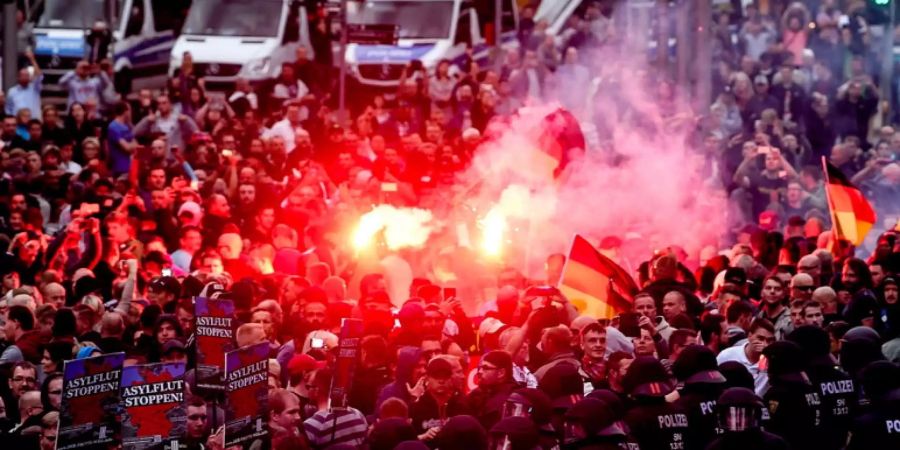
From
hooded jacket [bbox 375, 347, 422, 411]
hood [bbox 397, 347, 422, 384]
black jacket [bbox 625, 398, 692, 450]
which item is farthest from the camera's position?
hood [bbox 397, 347, 422, 384]

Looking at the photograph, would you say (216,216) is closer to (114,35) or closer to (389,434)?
(389,434)

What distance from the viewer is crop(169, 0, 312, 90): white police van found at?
2750 centimetres

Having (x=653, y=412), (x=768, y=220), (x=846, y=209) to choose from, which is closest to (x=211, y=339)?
(x=653, y=412)

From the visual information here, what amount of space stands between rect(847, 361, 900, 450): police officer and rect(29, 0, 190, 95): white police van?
17.8 meters

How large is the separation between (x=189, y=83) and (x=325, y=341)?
10.8 metres

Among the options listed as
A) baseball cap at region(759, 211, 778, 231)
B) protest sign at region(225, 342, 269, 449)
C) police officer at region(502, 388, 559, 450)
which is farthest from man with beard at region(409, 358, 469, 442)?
baseball cap at region(759, 211, 778, 231)

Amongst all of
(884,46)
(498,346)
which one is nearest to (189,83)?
(884,46)

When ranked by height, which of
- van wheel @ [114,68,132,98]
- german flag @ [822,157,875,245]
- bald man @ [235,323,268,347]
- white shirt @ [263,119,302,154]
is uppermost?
van wheel @ [114,68,132,98]

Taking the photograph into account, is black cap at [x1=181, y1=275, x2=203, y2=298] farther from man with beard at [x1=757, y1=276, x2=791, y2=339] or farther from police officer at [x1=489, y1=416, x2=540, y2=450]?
police officer at [x1=489, y1=416, x2=540, y2=450]

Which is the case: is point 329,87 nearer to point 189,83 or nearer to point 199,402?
point 189,83

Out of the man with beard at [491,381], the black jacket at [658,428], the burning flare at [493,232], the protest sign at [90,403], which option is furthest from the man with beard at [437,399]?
the burning flare at [493,232]

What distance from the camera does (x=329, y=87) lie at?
85.7 feet

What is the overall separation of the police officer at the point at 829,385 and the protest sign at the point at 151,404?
3.79 metres

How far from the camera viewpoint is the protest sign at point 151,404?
10.4 m
